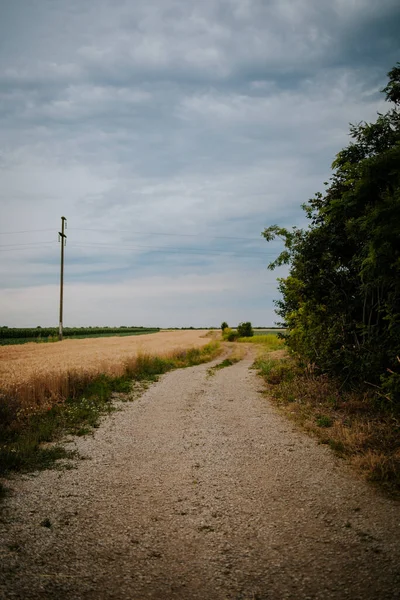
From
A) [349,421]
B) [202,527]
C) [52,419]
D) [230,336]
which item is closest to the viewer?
[202,527]

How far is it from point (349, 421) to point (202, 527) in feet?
17.7

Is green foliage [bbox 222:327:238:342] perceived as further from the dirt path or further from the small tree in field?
the dirt path

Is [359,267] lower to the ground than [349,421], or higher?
higher

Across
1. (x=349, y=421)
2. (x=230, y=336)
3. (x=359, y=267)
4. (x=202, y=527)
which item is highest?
(x=359, y=267)

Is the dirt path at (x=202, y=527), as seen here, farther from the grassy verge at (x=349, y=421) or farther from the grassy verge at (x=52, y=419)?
the grassy verge at (x=52, y=419)

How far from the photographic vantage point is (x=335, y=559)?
13.3 ft

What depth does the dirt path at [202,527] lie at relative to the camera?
12.1 feet

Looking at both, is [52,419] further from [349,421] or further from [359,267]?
[359,267]

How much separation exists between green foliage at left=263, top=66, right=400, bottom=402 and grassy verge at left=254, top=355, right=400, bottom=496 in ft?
1.89

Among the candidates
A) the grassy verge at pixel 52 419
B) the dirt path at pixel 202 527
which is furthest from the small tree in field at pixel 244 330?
the dirt path at pixel 202 527

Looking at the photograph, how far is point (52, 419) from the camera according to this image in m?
9.95

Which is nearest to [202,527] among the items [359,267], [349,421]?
[349,421]

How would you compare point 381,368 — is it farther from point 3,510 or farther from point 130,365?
point 130,365

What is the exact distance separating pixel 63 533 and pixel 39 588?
105 centimetres
